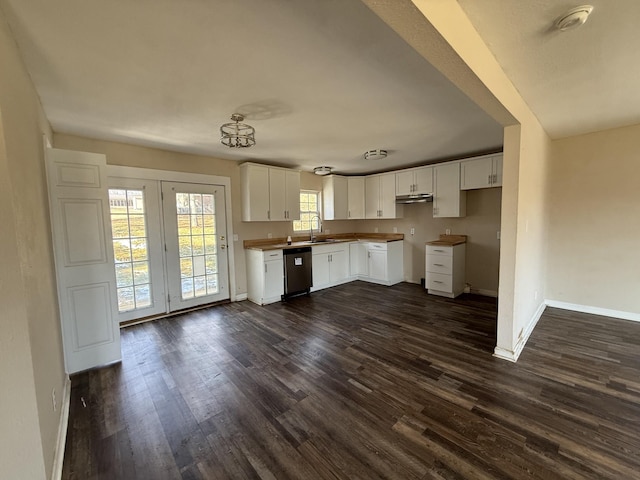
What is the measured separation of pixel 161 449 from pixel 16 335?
1071 millimetres

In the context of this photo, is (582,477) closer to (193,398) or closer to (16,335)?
(193,398)

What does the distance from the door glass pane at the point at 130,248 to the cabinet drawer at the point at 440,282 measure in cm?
448

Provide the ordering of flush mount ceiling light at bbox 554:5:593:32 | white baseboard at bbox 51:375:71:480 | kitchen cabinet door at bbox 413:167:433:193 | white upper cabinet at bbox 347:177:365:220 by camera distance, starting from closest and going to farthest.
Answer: flush mount ceiling light at bbox 554:5:593:32
white baseboard at bbox 51:375:71:480
kitchen cabinet door at bbox 413:167:433:193
white upper cabinet at bbox 347:177:365:220

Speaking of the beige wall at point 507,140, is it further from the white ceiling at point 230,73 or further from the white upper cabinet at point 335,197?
the white upper cabinet at point 335,197

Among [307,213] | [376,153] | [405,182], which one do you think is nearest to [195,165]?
[307,213]

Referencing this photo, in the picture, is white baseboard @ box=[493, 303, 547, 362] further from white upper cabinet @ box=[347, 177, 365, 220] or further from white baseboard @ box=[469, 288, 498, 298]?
white upper cabinet @ box=[347, 177, 365, 220]

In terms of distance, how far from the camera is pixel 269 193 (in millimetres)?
4613

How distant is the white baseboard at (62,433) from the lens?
4.75 feet

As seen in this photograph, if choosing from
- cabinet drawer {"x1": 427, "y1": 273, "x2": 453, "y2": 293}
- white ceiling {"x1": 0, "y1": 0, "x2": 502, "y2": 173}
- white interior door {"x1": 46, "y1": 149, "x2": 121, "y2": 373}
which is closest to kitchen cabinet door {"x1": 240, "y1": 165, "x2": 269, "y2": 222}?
white ceiling {"x1": 0, "y1": 0, "x2": 502, "y2": 173}

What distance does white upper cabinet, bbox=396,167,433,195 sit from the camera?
4852 mm

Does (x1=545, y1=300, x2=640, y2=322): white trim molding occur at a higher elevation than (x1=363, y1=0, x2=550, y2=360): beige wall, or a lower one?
lower

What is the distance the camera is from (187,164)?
13.1ft

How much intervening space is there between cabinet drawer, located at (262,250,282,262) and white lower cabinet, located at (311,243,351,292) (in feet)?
2.40

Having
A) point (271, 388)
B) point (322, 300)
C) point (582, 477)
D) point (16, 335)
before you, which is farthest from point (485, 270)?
point (16, 335)
